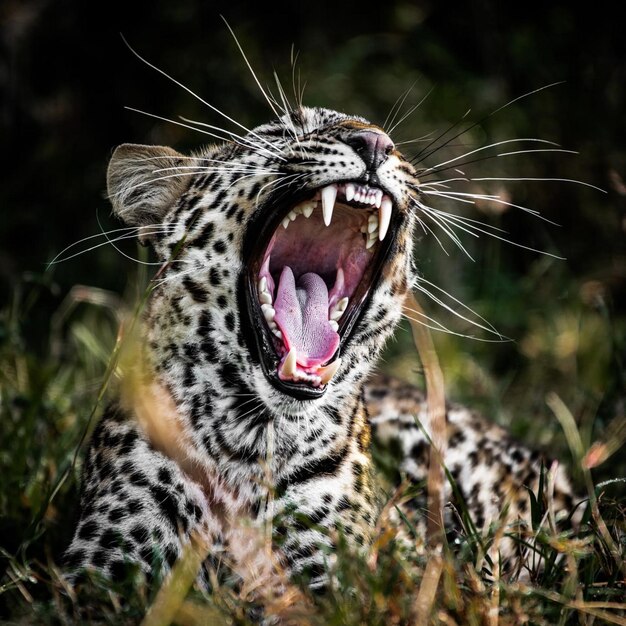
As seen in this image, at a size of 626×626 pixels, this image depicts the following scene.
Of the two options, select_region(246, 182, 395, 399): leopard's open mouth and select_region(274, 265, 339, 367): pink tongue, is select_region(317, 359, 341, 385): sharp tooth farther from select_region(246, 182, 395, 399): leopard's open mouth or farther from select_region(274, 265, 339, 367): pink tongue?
select_region(274, 265, 339, 367): pink tongue

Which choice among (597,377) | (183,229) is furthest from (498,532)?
(597,377)

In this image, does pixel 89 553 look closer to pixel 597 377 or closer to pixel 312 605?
pixel 312 605

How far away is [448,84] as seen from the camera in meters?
8.65

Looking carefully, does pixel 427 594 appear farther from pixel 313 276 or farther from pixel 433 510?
pixel 313 276

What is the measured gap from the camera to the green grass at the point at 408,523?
114 inches

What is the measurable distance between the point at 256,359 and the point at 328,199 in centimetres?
69

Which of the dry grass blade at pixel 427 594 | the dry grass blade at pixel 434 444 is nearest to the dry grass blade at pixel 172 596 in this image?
the dry grass blade at pixel 427 594

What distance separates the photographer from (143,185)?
14.2 feet

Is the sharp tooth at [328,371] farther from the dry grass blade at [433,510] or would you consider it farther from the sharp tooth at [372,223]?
the sharp tooth at [372,223]

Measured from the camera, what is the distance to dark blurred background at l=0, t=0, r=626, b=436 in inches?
319

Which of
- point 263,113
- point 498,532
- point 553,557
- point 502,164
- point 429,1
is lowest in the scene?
point 553,557

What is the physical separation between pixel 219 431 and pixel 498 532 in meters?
1.21

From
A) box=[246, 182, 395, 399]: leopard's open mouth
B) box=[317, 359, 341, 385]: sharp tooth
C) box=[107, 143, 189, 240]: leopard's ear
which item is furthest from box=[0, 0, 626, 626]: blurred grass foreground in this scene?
box=[317, 359, 341, 385]: sharp tooth

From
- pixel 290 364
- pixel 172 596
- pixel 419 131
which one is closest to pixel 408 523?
pixel 290 364
